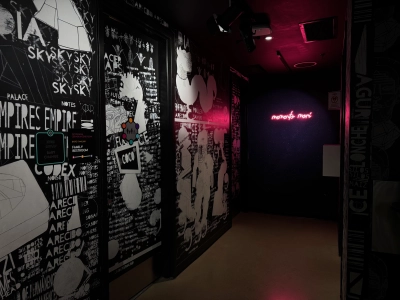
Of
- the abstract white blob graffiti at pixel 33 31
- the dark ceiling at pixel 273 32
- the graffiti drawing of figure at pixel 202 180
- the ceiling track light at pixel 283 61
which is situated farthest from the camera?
the ceiling track light at pixel 283 61

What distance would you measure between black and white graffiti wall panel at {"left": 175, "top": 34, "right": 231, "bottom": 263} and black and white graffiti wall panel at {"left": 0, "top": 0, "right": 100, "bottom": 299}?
140 cm

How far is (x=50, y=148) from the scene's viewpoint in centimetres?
185

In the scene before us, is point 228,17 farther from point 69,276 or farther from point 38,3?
point 69,276

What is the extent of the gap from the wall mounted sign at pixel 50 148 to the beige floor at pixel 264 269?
67.4 inches

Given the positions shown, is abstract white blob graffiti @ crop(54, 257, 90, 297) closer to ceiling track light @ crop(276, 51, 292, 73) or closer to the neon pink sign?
ceiling track light @ crop(276, 51, 292, 73)

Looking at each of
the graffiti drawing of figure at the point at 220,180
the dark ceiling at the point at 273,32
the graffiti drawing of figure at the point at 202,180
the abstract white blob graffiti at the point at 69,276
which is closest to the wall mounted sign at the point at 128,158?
the abstract white blob graffiti at the point at 69,276

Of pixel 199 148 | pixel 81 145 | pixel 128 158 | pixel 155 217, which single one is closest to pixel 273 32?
pixel 199 148

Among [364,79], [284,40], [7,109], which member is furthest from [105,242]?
[284,40]

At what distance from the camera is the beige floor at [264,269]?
2.99m

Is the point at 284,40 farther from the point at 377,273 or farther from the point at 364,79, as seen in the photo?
the point at 377,273

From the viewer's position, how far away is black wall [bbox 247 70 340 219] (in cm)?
576

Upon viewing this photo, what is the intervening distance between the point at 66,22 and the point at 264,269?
10.5ft

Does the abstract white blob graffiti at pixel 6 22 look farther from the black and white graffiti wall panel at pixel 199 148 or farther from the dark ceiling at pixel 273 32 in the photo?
the black and white graffiti wall panel at pixel 199 148

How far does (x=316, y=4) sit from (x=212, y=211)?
295 centimetres
